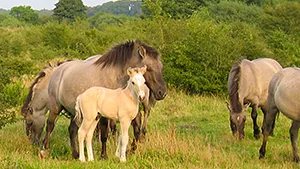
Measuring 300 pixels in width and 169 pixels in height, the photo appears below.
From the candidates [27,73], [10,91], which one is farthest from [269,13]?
[10,91]

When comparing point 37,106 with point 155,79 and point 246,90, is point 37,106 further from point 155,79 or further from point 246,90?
point 246,90

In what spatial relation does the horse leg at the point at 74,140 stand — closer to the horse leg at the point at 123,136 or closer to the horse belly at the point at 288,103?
the horse leg at the point at 123,136

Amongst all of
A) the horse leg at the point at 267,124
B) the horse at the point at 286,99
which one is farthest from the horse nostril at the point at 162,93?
the horse leg at the point at 267,124

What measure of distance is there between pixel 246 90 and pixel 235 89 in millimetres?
399

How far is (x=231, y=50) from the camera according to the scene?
18.7 metres

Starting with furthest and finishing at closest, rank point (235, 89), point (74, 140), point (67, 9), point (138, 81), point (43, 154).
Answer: point (67, 9), point (235, 89), point (74, 140), point (43, 154), point (138, 81)

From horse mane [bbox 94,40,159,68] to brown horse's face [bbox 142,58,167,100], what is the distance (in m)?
0.19

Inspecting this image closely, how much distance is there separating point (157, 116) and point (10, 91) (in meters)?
4.69

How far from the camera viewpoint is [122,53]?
778 centimetres

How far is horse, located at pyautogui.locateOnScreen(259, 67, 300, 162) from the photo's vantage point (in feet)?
24.9

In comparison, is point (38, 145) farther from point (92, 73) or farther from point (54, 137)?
point (92, 73)

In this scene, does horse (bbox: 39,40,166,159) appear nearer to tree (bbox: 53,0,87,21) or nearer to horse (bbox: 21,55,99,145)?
horse (bbox: 21,55,99,145)

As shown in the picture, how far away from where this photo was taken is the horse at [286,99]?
299 inches

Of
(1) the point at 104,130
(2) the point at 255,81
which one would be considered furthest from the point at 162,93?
(2) the point at 255,81
